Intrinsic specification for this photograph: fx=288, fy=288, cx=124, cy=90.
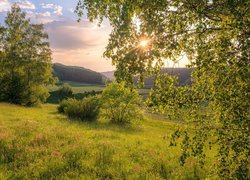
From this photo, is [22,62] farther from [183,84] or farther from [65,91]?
[65,91]

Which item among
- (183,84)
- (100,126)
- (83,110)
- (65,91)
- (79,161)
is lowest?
(65,91)

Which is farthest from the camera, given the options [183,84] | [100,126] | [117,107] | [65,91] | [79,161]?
[65,91]

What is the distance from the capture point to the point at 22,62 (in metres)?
61.2

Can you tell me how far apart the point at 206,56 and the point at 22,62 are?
58.6 metres

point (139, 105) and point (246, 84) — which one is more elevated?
point (246, 84)

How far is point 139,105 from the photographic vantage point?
42469 millimetres

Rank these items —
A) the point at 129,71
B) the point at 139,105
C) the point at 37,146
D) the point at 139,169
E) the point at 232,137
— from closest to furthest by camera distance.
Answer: the point at 232,137
the point at 129,71
the point at 139,169
the point at 37,146
the point at 139,105

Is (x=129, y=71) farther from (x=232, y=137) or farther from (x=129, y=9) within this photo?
(x=232, y=137)

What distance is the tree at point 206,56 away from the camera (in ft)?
25.4

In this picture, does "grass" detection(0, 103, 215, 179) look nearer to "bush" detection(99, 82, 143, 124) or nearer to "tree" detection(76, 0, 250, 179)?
"tree" detection(76, 0, 250, 179)

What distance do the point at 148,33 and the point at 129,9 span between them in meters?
0.93

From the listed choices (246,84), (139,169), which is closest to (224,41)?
(246,84)

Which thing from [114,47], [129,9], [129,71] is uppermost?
[129,9]

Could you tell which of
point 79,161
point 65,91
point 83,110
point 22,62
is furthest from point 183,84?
point 65,91
